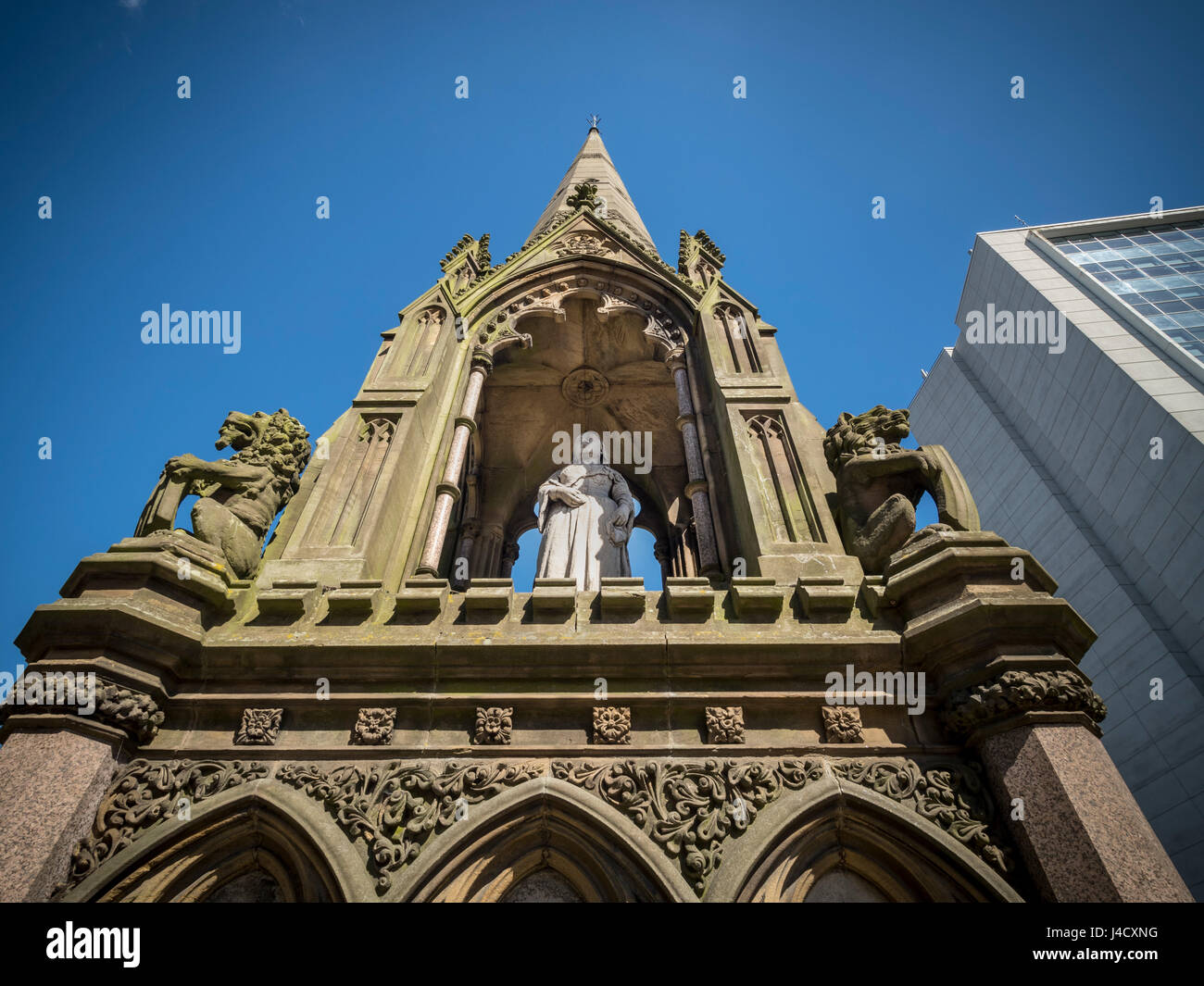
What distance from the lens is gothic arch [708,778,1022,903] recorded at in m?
4.18

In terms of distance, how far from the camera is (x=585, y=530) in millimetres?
8359

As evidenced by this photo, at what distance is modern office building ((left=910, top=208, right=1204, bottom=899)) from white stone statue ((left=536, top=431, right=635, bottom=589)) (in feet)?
46.0

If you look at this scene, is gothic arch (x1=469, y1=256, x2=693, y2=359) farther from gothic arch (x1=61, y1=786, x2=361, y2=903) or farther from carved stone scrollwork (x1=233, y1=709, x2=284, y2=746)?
gothic arch (x1=61, y1=786, x2=361, y2=903)

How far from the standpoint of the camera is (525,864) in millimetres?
4594

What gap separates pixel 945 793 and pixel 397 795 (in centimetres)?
356

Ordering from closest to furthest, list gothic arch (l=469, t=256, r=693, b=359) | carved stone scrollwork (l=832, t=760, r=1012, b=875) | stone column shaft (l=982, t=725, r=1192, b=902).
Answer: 1. stone column shaft (l=982, t=725, r=1192, b=902)
2. carved stone scrollwork (l=832, t=760, r=1012, b=875)
3. gothic arch (l=469, t=256, r=693, b=359)

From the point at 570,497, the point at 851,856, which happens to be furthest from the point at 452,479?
the point at 851,856

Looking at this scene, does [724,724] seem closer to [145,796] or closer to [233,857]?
[233,857]

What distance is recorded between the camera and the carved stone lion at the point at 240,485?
604 centimetres

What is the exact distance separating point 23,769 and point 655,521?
999 centimetres

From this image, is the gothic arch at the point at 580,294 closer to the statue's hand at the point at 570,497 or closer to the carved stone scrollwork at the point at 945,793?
the statue's hand at the point at 570,497

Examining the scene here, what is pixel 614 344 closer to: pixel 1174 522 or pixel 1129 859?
pixel 1129 859

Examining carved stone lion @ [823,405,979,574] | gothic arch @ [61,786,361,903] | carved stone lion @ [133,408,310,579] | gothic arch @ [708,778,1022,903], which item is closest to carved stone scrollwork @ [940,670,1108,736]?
gothic arch @ [708,778,1022,903]
